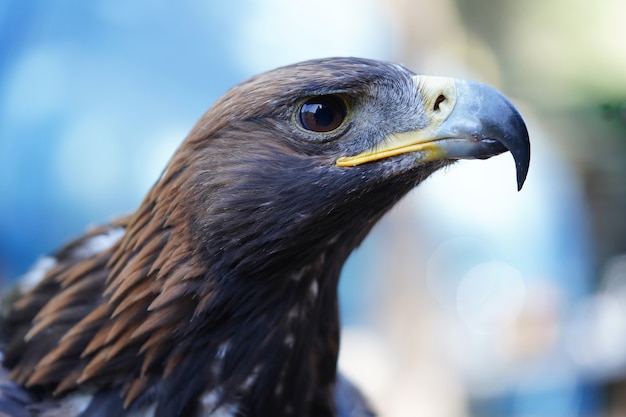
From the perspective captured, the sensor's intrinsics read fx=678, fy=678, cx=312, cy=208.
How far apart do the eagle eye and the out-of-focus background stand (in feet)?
1.85

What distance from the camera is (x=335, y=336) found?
5.01 feet

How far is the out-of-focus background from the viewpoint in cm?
227

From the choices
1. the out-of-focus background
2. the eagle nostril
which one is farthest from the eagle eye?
the out-of-focus background

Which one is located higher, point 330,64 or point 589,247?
point 589,247

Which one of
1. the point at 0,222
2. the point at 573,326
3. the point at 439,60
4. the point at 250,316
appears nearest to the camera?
the point at 250,316

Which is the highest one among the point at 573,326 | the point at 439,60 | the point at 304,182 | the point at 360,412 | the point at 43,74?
the point at 439,60

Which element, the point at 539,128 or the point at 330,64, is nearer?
the point at 330,64

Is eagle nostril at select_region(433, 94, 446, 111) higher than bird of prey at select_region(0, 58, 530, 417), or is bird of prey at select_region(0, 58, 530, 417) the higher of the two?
eagle nostril at select_region(433, 94, 446, 111)

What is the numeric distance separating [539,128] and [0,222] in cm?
321

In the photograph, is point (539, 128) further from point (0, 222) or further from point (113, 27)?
point (0, 222)

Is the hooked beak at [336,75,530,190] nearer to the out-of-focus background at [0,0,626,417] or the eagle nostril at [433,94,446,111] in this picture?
the eagle nostril at [433,94,446,111]

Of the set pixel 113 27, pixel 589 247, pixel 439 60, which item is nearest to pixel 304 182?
pixel 113 27

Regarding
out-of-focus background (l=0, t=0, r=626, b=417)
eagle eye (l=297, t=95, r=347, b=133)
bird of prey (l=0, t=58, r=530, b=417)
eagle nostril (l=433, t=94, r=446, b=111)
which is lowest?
bird of prey (l=0, t=58, r=530, b=417)

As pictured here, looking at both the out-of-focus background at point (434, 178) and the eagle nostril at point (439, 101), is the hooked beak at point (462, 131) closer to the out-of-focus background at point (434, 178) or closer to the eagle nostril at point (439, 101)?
the eagle nostril at point (439, 101)
